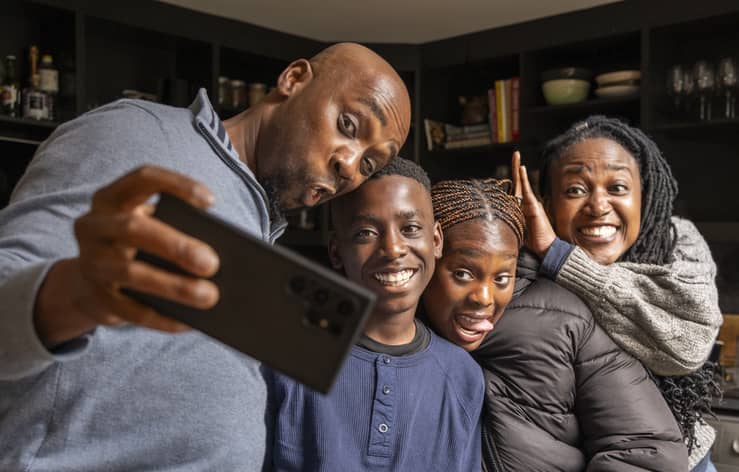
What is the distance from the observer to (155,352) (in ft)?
2.81

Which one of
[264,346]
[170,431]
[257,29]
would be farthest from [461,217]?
[257,29]

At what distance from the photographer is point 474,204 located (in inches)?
49.1

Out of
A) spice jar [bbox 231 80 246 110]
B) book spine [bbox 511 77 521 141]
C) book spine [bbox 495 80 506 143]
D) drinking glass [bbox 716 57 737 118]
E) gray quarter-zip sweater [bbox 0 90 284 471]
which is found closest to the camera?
gray quarter-zip sweater [bbox 0 90 284 471]

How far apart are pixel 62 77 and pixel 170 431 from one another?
2.98 metres

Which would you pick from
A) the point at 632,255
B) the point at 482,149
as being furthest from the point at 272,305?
the point at 482,149

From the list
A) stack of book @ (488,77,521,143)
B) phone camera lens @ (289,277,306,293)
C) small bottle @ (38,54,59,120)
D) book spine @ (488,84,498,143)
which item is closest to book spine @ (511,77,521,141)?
stack of book @ (488,77,521,143)

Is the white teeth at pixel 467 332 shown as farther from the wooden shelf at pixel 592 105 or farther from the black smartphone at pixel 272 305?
the wooden shelf at pixel 592 105

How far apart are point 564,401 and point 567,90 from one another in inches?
107

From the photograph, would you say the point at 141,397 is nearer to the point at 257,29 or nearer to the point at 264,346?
the point at 264,346

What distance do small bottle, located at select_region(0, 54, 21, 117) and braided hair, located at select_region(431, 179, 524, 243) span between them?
8.70 ft

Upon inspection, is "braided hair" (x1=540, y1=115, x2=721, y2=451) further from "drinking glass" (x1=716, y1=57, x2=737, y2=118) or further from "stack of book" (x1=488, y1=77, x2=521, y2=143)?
"stack of book" (x1=488, y1=77, x2=521, y2=143)

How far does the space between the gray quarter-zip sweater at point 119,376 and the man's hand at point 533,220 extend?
24.8 inches

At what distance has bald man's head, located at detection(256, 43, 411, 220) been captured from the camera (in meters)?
1.08

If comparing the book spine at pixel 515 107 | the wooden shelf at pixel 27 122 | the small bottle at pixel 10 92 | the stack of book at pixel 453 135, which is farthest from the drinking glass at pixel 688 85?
the small bottle at pixel 10 92
